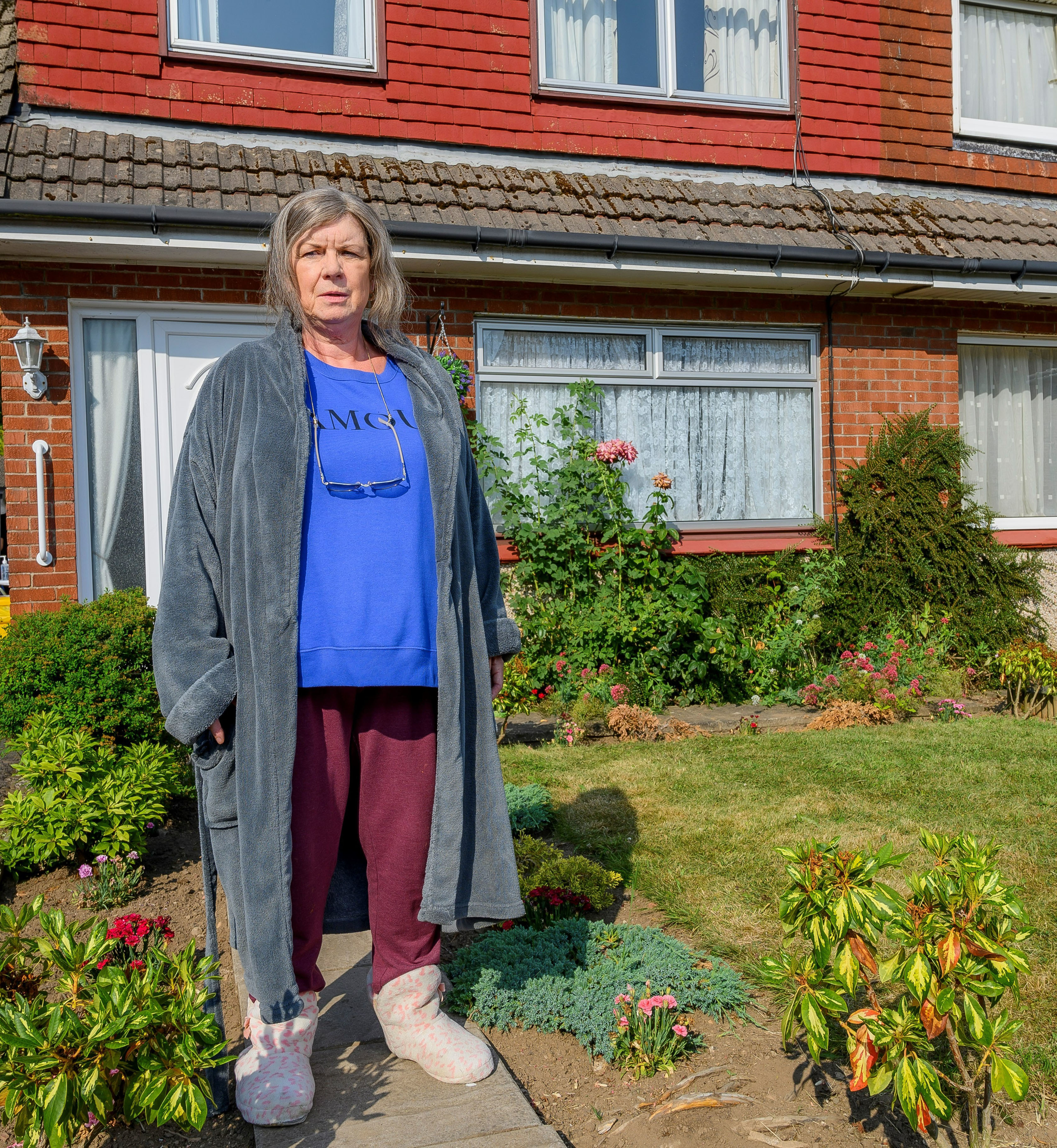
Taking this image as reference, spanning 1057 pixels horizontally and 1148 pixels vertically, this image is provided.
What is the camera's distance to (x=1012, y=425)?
8875 mm

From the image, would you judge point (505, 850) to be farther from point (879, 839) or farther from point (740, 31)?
point (740, 31)

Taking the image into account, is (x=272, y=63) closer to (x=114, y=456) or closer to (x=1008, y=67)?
(x=114, y=456)

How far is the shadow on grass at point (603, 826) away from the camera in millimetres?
3932

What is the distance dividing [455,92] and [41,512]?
Result: 4032 mm

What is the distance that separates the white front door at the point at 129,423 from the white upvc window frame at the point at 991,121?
6.22m

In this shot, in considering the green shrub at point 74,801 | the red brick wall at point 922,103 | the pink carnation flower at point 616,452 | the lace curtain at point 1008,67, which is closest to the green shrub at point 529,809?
the green shrub at point 74,801

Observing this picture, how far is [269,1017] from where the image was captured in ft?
7.17

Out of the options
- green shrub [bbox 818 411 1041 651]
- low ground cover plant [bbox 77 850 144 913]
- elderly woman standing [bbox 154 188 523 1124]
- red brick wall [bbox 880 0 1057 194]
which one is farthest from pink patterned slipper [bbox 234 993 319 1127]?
red brick wall [bbox 880 0 1057 194]

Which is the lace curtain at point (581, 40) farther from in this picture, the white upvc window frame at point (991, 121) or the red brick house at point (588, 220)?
the white upvc window frame at point (991, 121)

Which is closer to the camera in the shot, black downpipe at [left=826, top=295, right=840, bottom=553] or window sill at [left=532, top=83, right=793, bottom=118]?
window sill at [left=532, top=83, right=793, bottom=118]

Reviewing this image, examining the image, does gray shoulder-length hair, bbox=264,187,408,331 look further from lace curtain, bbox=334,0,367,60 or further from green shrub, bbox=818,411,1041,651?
green shrub, bbox=818,411,1041,651

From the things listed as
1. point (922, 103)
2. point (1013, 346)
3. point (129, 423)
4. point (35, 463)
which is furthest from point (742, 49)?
point (35, 463)

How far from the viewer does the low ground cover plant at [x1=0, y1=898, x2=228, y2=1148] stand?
1.73 meters

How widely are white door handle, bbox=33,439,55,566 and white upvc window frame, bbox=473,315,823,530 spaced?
9.09 ft
